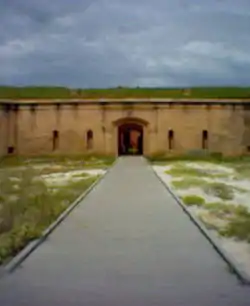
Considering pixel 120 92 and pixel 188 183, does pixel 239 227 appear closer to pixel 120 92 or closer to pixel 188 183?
pixel 188 183

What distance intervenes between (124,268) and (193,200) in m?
5.08

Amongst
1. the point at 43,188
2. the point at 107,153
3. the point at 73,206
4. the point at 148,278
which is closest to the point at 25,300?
the point at 148,278

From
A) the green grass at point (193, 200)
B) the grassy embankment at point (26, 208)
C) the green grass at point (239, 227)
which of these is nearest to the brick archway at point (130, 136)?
the grassy embankment at point (26, 208)

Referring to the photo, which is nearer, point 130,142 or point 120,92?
point 120,92

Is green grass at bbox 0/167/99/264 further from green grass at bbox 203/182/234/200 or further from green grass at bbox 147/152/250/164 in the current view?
green grass at bbox 147/152/250/164

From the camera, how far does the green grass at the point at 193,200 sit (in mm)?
9594

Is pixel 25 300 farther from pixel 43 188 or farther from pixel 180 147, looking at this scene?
pixel 180 147

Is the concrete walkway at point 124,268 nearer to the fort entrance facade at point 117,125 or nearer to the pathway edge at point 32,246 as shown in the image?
the pathway edge at point 32,246

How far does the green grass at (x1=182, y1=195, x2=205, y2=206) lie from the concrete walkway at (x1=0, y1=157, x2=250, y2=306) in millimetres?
1301

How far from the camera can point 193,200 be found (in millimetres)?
9898

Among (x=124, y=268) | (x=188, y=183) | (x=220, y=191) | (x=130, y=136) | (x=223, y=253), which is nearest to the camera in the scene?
(x=124, y=268)

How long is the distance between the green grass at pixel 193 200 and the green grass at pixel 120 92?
17.4 m

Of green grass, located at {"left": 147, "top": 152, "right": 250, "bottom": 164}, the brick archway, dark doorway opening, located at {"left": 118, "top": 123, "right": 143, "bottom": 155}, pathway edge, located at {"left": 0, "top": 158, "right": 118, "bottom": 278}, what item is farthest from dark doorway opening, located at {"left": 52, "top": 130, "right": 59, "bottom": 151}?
pathway edge, located at {"left": 0, "top": 158, "right": 118, "bottom": 278}

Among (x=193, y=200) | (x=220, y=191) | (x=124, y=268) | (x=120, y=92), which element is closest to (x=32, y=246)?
(x=124, y=268)
